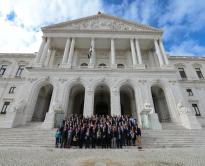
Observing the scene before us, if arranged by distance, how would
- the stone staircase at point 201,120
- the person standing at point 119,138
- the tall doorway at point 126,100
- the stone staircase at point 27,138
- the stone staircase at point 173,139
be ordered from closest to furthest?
the person standing at point 119,138 < the stone staircase at point 27,138 < the stone staircase at point 173,139 < the stone staircase at point 201,120 < the tall doorway at point 126,100

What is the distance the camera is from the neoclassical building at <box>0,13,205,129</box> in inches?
709

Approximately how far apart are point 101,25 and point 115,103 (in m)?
15.4

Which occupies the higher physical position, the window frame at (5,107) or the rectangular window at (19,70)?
the rectangular window at (19,70)

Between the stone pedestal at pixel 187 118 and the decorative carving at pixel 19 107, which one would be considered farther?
the decorative carving at pixel 19 107

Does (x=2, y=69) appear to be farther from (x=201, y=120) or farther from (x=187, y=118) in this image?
(x=201, y=120)

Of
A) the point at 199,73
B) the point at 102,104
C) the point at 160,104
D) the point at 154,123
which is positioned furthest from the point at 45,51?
the point at 199,73

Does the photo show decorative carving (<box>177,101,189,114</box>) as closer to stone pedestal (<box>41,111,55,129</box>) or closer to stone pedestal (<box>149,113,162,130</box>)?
stone pedestal (<box>149,113,162,130</box>)

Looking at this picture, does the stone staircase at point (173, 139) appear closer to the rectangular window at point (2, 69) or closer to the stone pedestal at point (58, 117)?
the stone pedestal at point (58, 117)

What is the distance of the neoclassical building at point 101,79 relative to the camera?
18.0 metres

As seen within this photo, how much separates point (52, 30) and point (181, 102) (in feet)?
74.5

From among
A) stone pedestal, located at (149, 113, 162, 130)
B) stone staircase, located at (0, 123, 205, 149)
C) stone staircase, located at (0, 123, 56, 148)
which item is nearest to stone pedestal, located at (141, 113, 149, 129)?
stone pedestal, located at (149, 113, 162, 130)

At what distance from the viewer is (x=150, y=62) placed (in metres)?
Result: 27.2

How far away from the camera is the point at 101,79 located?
20641 mm

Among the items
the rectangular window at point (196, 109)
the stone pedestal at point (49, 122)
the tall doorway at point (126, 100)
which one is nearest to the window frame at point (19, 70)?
the stone pedestal at point (49, 122)
